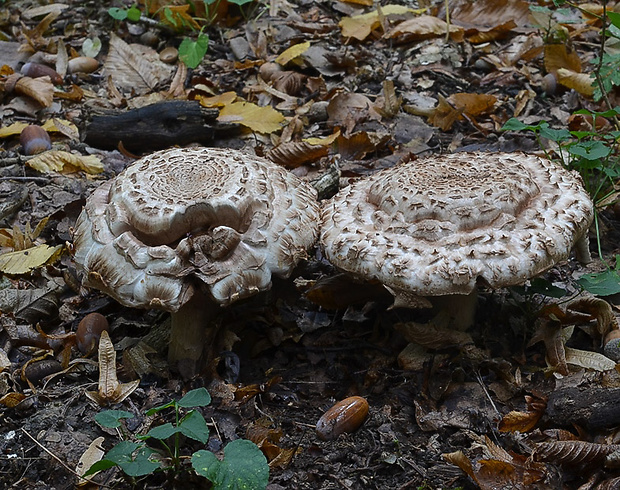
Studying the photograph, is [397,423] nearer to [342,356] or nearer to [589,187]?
[342,356]

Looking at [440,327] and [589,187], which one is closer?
[440,327]

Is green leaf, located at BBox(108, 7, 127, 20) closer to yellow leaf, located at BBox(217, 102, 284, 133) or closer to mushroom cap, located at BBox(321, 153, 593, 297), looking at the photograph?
yellow leaf, located at BBox(217, 102, 284, 133)

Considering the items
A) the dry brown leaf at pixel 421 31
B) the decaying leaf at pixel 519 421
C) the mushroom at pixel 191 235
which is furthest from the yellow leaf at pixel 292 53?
the decaying leaf at pixel 519 421

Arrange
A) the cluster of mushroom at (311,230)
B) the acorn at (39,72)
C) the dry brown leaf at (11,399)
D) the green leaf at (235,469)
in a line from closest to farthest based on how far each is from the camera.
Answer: the green leaf at (235,469) < the cluster of mushroom at (311,230) < the dry brown leaf at (11,399) < the acorn at (39,72)

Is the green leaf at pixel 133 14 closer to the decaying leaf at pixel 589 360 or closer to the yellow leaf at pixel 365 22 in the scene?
the yellow leaf at pixel 365 22

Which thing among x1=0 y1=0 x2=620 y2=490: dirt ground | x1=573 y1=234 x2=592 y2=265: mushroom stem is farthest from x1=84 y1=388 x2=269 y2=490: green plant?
x1=573 y1=234 x2=592 y2=265: mushroom stem

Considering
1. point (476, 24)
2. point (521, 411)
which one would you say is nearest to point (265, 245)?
point (521, 411)
